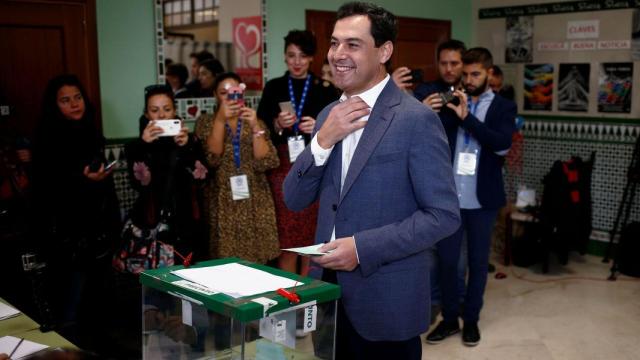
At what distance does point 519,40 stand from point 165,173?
14.0ft

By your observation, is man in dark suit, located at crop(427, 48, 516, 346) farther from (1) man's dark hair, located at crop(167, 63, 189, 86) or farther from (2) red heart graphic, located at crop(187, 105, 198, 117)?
(1) man's dark hair, located at crop(167, 63, 189, 86)

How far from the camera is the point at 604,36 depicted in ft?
19.2

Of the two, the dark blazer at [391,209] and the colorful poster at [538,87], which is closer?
the dark blazer at [391,209]

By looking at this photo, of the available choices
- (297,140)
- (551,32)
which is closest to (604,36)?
(551,32)

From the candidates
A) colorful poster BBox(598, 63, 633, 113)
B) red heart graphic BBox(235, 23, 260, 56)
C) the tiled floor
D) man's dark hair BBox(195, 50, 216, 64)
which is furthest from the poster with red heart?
colorful poster BBox(598, 63, 633, 113)

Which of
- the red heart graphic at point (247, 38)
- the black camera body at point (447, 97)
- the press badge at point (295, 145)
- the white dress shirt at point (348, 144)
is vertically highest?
the red heart graphic at point (247, 38)

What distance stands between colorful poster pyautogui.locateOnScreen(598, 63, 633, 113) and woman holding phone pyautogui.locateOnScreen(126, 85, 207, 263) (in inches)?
158

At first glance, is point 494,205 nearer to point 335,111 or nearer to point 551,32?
point 335,111

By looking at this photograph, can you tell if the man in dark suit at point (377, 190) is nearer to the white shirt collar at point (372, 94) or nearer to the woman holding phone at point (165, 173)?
the white shirt collar at point (372, 94)

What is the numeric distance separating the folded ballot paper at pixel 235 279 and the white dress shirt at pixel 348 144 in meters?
0.38

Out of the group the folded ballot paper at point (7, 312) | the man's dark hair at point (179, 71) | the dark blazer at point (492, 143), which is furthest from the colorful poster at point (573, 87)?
the folded ballot paper at point (7, 312)

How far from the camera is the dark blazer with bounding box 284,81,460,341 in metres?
1.97

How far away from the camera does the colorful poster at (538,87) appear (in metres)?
6.27

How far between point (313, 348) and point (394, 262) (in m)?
0.47
